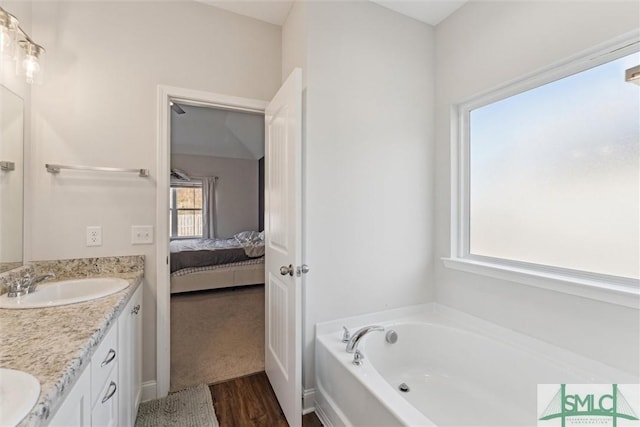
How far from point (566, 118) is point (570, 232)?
0.62 meters

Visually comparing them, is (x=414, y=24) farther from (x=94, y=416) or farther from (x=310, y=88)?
(x=94, y=416)

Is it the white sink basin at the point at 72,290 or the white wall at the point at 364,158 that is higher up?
the white wall at the point at 364,158

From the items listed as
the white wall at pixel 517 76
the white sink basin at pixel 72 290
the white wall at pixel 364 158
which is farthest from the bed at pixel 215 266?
the white wall at pixel 517 76

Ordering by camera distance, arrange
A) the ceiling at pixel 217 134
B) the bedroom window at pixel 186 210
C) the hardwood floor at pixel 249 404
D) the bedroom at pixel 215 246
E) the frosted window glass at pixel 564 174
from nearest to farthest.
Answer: the frosted window glass at pixel 564 174, the hardwood floor at pixel 249 404, the bedroom at pixel 215 246, the ceiling at pixel 217 134, the bedroom window at pixel 186 210

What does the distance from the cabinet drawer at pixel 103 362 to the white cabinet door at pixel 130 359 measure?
9 centimetres

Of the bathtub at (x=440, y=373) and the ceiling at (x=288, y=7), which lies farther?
the ceiling at (x=288, y=7)

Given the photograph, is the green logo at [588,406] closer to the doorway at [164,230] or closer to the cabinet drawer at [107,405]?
the cabinet drawer at [107,405]

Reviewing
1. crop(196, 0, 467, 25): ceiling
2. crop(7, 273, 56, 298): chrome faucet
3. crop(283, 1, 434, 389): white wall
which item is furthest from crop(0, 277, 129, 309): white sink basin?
crop(196, 0, 467, 25): ceiling

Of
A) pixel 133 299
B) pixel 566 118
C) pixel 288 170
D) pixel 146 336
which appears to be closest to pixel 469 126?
pixel 566 118

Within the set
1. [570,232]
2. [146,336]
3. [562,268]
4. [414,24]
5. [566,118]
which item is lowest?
[146,336]

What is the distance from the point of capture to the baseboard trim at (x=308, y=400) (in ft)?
5.74

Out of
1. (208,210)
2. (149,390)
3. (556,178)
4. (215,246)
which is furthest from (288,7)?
(208,210)

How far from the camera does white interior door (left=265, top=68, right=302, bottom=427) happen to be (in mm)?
1509

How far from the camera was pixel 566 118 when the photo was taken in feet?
5.01
